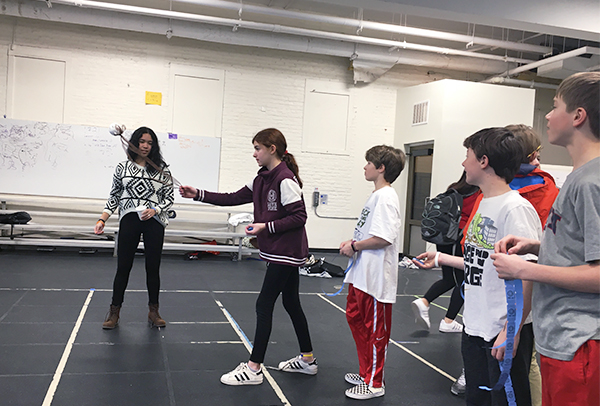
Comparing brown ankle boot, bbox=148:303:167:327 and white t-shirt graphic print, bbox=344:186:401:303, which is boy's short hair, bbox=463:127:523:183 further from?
brown ankle boot, bbox=148:303:167:327

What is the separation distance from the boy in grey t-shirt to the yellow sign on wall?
292 inches

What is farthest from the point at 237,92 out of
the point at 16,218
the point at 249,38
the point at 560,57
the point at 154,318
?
the point at 154,318

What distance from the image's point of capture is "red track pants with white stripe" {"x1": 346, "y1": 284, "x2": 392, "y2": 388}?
259cm

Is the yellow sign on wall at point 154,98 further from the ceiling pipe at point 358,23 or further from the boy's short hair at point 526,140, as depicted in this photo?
the boy's short hair at point 526,140

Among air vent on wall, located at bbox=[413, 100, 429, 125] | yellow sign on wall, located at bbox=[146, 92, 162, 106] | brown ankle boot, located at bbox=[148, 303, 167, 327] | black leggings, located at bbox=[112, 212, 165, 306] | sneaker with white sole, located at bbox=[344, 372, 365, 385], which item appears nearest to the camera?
sneaker with white sole, located at bbox=[344, 372, 365, 385]

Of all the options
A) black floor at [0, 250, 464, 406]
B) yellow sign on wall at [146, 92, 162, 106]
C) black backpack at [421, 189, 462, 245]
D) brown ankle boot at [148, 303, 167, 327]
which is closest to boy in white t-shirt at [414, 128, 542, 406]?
black backpack at [421, 189, 462, 245]

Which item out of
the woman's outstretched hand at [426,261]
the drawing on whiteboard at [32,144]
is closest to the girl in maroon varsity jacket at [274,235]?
the woman's outstretched hand at [426,261]

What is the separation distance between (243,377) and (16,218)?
18.4ft

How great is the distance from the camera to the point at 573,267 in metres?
1.21

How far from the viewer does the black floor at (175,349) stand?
8.42ft

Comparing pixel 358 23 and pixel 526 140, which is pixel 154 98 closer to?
pixel 358 23

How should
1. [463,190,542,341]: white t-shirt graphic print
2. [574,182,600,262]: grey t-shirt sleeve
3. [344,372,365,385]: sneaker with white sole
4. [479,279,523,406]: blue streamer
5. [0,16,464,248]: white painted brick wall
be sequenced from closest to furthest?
[574,182,600,262]: grey t-shirt sleeve < [479,279,523,406]: blue streamer < [463,190,542,341]: white t-shirt graphic print < [344,372,365,385]: sneaker with white sole < [0,16,464,248]: white painted brick wall

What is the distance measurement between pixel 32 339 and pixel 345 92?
6830mm

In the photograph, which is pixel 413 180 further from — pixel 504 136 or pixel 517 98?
pixel 504 136
